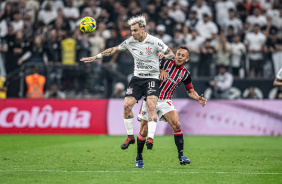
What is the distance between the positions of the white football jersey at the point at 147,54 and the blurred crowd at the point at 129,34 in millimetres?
9627

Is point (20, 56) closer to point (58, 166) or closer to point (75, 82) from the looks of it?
point (75, 82)

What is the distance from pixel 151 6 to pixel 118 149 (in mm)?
10048

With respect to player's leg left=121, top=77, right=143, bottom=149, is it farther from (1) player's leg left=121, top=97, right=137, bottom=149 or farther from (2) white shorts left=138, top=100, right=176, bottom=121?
(2) white shorts left=138, top=100, right=176, bottom=121

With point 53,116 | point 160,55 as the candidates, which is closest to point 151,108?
point 160,55

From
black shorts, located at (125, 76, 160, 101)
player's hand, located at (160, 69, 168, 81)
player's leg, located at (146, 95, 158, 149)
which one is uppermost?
player's hand, located at (160, 69, 168, 81)

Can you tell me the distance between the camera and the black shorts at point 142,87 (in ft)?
34.1

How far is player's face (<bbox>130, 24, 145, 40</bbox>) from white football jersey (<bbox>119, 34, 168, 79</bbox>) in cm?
16

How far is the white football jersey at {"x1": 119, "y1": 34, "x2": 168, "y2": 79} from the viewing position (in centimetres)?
1051

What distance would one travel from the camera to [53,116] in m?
19.3

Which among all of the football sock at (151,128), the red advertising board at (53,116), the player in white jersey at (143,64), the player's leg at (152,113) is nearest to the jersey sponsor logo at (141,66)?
the player in white jersey at (143,64)

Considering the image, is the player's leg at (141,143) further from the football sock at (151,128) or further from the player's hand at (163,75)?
the player's hand at (163,75)

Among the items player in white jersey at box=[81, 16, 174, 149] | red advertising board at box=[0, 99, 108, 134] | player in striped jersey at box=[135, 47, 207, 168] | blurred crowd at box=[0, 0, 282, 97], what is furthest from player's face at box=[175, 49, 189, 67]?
blurred crowd at box=[0, 0, 282, 97]

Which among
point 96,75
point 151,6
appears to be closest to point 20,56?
point 96,75

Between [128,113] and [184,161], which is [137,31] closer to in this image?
[128,113]
